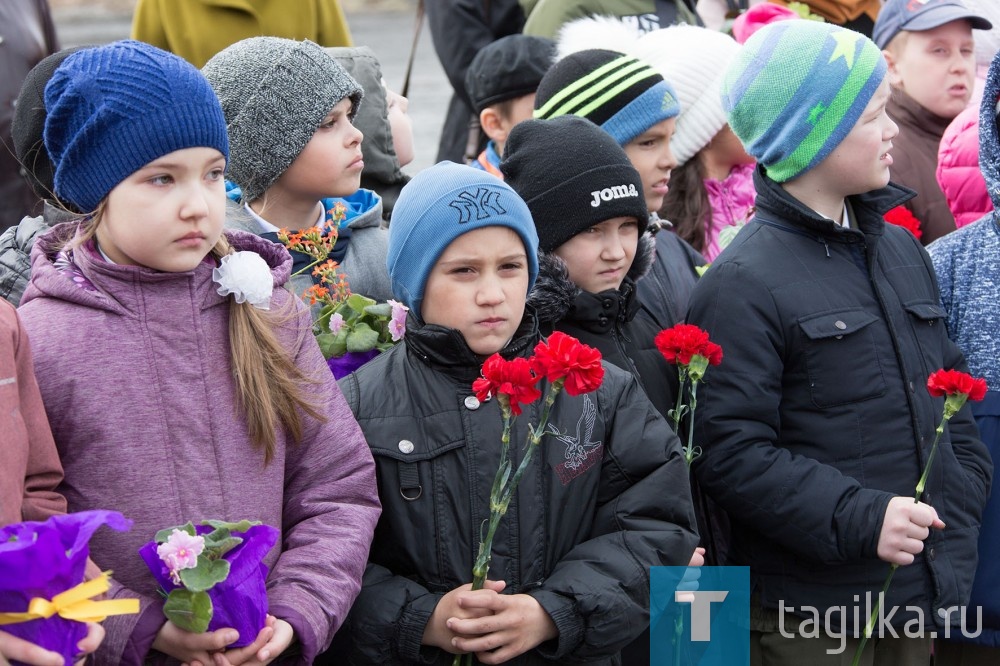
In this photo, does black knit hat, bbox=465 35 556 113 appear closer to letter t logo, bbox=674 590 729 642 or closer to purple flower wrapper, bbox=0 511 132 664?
letter t logo, bbox=674 590 729 642

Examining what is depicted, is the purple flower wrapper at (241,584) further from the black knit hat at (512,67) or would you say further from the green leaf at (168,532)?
the black knit hat at (512,67)

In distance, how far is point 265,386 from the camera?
2586mm

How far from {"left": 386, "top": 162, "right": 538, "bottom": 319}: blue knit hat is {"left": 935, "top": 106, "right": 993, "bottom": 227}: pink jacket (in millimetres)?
2102

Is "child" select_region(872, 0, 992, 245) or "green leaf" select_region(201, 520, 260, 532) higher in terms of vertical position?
"green leaf" select_region(201, 520, 260, 532)

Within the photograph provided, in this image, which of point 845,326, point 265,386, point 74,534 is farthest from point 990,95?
point 74,534

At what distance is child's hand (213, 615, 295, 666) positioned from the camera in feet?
7.68

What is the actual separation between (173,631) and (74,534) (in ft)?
1.14

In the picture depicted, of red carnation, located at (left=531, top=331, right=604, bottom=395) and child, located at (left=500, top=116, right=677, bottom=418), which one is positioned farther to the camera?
child, located at (left=500, top=116, right=677, bottom=418)

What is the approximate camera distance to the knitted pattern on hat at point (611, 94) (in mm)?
4023

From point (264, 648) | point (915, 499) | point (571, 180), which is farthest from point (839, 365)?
point (264, 648)

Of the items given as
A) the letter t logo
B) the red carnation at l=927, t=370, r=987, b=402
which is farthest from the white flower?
the red carnation at l=927, t=370, r=987, b=402

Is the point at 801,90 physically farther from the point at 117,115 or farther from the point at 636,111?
the point at 117,115

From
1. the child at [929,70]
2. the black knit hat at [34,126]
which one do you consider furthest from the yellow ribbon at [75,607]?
the child at [929,70]

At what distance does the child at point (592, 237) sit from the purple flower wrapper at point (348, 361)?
46cm
